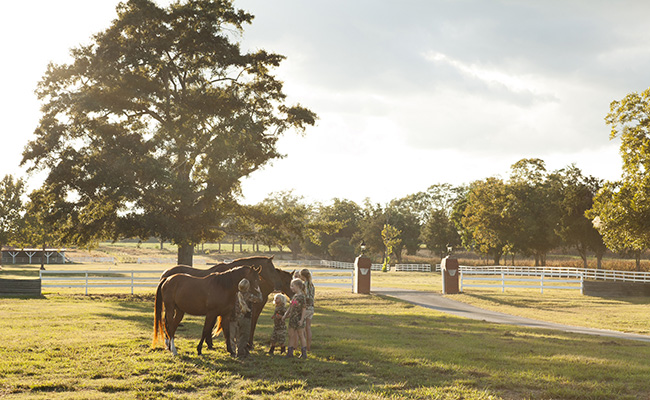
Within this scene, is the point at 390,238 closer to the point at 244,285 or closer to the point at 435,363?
the point at 435,363

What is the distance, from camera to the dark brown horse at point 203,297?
957 centimetres

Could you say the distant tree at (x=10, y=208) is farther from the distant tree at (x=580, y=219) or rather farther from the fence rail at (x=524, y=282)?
the distant tree at (x=580, y=219)

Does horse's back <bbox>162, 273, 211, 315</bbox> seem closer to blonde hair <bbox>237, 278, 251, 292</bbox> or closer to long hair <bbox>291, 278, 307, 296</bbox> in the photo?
blonde hair <bbox>237, 278, 251, 292</bbox>

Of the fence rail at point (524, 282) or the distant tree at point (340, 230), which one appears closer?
the fence rail at point (524, 282)

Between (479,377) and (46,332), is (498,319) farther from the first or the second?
(46,332)

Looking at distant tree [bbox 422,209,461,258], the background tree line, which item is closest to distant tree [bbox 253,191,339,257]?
the background tree line

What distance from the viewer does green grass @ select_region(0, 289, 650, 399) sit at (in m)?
7.18

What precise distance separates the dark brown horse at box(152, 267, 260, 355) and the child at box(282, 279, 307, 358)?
755mm

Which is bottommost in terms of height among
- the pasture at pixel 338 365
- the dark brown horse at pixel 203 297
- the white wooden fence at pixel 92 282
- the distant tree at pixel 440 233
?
the white wooden fence at pixel 92 282

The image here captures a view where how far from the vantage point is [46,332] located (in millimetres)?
12469

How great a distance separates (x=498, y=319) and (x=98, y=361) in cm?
1315

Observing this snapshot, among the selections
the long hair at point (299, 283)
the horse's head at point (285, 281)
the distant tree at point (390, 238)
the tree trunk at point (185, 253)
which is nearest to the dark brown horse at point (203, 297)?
the long hair at point (299, 283)

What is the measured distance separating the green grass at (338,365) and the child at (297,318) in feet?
1.13

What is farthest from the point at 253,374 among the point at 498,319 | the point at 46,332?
the point at 498,319
